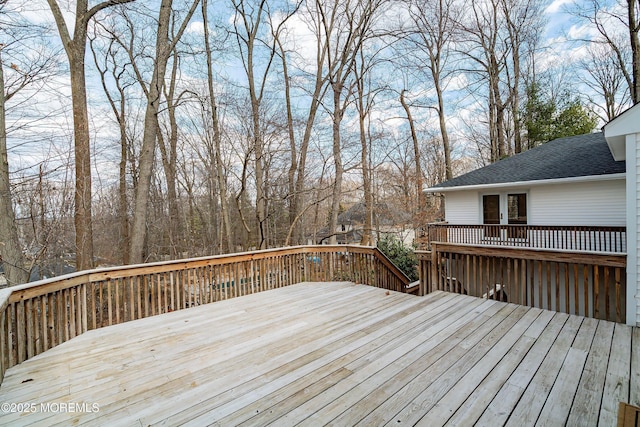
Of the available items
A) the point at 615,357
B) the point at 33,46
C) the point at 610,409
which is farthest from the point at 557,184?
the point at 33,46

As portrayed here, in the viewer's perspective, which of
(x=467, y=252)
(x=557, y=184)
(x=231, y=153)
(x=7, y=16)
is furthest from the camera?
(x=231, y=153)

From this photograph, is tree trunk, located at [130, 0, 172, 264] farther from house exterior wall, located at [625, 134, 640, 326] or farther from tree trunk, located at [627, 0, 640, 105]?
tree trunk, located at [627, 0, 640, 105]

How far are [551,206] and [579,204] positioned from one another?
61 centimetres

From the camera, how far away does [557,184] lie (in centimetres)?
784

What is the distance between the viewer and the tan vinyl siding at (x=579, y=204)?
7117 mm

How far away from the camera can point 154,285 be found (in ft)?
15.9

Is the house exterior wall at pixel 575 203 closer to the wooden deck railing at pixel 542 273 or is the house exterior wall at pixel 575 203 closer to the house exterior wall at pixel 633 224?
the wooden deck railing at pixel 542 273

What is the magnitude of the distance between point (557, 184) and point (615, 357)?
6641mm

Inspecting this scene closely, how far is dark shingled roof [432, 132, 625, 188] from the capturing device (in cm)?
741

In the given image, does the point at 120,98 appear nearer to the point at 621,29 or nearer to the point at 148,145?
the point at 148,145

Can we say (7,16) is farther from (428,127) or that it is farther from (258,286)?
(428,127)

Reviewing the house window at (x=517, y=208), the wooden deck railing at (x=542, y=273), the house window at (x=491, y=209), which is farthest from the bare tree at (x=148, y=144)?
the house window at (x=517, y=208)

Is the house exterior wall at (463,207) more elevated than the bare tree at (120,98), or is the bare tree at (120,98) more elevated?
the bare tree at (120,98)

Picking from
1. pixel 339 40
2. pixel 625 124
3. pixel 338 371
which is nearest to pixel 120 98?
pixel 339 40
